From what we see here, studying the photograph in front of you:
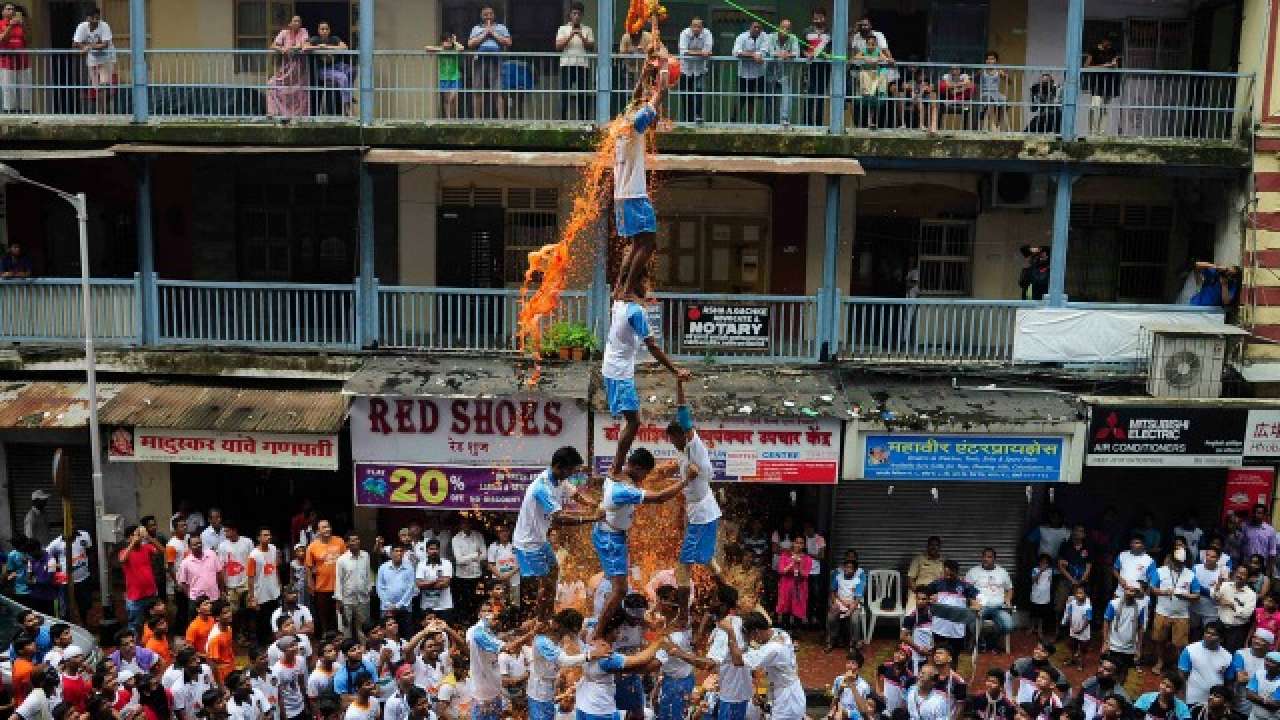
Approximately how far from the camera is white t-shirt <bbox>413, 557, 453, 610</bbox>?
16922 millimetres

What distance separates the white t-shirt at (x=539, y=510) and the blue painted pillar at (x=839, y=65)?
8024 mm

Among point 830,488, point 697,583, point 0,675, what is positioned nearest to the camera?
point 0,675

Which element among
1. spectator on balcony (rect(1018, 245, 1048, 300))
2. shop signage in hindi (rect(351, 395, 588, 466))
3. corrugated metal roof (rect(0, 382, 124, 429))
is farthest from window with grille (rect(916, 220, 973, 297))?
corrugated metal roof (rect(0, 382, 124, 429))

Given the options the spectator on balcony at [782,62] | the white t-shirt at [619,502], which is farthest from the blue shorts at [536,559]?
the spectator on balcony at [782,62]

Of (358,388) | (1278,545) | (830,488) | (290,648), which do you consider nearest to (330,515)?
(358,388)

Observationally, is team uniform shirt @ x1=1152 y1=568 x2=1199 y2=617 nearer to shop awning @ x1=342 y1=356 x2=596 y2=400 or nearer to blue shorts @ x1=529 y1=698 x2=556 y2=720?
shop awning @ x1=342 y1=356 x2=596 y2=400

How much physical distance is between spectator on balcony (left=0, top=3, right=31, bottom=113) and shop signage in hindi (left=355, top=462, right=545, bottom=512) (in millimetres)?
7535

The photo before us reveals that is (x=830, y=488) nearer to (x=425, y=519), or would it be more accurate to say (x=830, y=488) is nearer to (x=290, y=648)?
(x=425, y=519)

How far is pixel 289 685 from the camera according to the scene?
45.5 ft

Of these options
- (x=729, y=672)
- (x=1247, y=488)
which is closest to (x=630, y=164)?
(x=729, y=672)

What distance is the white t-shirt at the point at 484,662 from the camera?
1246 cm

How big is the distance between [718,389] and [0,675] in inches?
367

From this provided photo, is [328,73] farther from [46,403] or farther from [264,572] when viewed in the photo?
[264,572]

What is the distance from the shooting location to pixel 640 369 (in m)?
18.7
